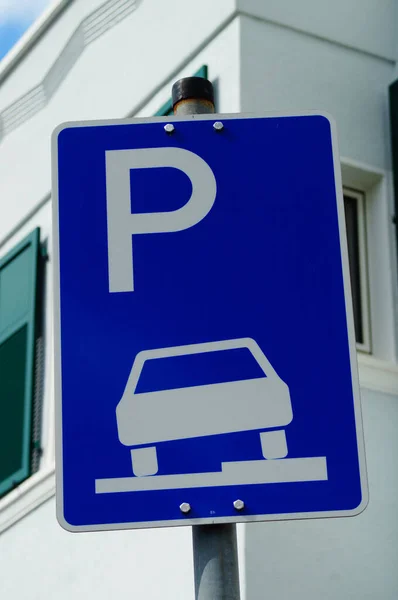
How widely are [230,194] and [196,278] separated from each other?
0.60 feet

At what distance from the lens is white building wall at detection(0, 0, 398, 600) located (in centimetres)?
408

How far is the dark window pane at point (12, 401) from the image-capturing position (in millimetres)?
5707

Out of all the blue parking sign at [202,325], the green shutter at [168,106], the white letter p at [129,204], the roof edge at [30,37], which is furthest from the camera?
the roof edge at [30,37]

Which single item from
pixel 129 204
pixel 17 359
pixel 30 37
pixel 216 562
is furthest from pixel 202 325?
pixel 30 37

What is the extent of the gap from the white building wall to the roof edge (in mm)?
281

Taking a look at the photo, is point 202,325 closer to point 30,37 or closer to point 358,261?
point 358,261

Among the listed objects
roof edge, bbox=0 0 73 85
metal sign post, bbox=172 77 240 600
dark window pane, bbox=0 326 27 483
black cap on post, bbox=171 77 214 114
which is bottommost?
metal sign post, bbox=172 77 240 600

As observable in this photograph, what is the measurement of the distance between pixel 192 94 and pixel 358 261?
286 cm

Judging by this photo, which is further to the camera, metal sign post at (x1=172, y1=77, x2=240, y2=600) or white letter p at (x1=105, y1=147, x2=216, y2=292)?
white letter p at (x1=105, y1=147, x2=216, y2=292)

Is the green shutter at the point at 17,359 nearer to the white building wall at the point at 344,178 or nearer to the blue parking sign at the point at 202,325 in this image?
the white building wall at the point at 344,178

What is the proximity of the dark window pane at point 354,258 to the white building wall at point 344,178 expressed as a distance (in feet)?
0.22

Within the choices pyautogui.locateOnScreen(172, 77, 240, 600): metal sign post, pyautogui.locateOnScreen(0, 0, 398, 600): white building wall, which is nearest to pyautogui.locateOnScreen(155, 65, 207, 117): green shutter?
pyautogui.locateOnScreen(0, 0, 398, 600): white building wall

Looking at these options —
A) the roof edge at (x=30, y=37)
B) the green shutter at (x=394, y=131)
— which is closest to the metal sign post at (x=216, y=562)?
the green shutter at (x=394, y=131)

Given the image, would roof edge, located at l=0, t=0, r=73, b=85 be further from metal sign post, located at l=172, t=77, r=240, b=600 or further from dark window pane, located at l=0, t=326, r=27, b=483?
metal sign post, located at l=172, t=77, r=240, b=600
